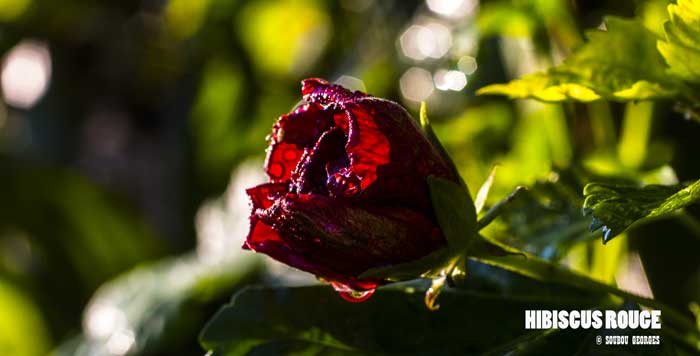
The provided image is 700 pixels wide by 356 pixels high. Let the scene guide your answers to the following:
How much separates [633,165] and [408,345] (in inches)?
13.2

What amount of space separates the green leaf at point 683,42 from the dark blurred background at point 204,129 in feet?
0.43

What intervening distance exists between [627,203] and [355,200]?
0.44ft

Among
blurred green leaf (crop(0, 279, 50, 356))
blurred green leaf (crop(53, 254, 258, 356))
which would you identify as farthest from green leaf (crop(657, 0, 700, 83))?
blurred green leaf (crop(0, 279, 50, 356))

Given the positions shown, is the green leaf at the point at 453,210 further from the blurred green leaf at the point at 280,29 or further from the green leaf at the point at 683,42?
the blurred green leaf at the point at 280,29

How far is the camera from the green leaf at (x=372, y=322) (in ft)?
1.95

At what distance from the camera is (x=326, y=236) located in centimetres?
48

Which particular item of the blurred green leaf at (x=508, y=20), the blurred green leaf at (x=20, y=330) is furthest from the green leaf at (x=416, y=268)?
the blurred green leaf at (x=20, y=330)

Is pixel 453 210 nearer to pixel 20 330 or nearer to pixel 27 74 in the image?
pixel 20 330

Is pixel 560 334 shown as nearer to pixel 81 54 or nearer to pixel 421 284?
pixel 421 284

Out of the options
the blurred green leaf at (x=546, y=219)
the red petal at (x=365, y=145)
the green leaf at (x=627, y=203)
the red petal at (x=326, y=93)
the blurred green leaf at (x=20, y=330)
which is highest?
the red petal at (x=326, y=93)

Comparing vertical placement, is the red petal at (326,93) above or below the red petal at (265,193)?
above

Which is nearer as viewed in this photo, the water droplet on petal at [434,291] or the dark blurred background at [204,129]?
the water droplet on petal at [434,291]

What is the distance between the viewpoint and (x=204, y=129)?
1881 millimetres

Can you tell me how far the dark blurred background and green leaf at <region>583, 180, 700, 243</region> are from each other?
167mm
